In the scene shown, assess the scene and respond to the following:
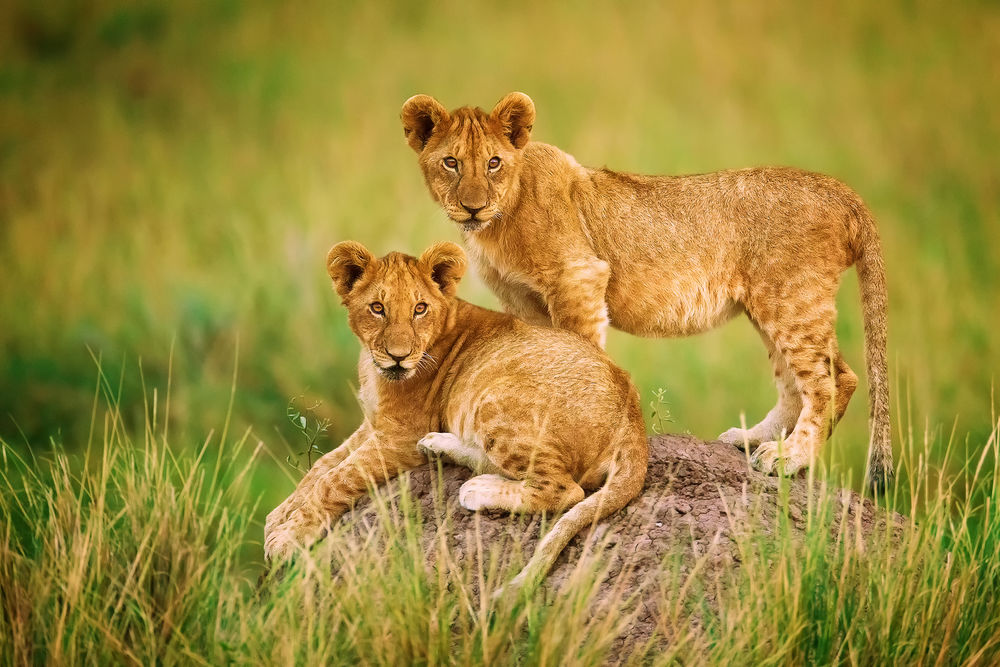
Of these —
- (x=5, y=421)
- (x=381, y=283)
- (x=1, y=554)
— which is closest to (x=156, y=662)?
(x=1, y=554)

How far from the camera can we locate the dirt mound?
5.57 m

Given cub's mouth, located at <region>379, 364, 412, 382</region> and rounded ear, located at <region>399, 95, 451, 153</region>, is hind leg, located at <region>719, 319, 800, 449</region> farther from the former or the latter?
rounded ear, located at <region>399, 95, 451, 153</region>

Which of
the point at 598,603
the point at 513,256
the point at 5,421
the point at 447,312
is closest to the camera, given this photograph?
the point at 598,603

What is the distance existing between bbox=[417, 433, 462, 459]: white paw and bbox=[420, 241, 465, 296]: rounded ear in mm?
701

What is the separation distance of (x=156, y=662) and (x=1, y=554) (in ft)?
3.20

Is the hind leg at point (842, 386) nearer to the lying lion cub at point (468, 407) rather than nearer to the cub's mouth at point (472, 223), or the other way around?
the lying lion cub at point (468, 407)

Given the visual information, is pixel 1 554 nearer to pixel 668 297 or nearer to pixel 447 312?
pixel 447 312

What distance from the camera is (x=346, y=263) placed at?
244 inches

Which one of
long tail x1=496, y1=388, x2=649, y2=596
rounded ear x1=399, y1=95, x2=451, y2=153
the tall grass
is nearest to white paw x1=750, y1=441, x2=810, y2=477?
the tall grass

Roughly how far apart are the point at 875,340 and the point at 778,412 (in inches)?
26.0

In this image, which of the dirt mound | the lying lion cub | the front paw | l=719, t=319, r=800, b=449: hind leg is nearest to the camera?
the dirt mound

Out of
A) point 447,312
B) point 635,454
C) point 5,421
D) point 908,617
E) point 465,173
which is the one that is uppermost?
point 465,173

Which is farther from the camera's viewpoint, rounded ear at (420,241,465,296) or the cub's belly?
the cub's belly

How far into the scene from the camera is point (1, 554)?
18.2 feet
